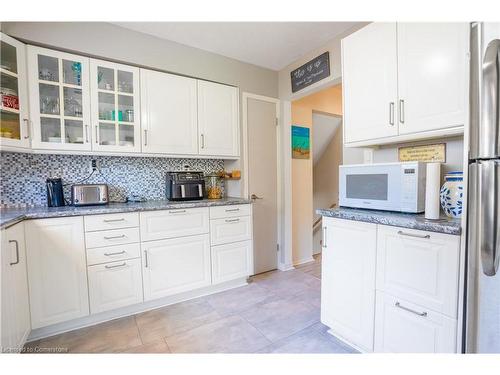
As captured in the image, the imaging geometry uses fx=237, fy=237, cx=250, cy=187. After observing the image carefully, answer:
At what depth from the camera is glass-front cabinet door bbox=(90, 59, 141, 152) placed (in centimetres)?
204

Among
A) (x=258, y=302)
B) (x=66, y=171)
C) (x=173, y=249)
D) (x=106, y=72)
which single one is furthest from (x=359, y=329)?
(x=106, y=72)

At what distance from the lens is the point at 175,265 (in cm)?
217

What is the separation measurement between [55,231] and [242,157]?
1835mm

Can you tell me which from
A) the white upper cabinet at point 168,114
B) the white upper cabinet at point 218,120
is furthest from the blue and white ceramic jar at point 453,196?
the white upper cabinet at point 168,114

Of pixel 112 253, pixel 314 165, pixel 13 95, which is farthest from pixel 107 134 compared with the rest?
pixel 314 165

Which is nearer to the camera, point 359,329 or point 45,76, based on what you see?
point 359,329

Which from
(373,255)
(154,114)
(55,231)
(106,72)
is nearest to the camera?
(373,255)

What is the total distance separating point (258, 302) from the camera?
87.4 inches

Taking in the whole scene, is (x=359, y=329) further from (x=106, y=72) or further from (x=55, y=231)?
(x=106, y=72)

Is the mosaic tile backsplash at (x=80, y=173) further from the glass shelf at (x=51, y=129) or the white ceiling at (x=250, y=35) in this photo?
the white ceiling at (x=250, y=35)

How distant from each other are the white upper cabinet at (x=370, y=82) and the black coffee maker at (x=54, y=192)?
2.39 metres

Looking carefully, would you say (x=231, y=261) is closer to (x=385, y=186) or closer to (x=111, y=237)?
(x=111, y=237)

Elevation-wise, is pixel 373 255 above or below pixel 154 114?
below

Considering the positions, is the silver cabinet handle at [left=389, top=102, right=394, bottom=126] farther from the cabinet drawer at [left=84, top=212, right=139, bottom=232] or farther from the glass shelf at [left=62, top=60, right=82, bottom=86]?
the glass shelf at [left=62, top=60, right=82, bottom=86]
